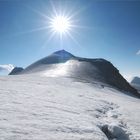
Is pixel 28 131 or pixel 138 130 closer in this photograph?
pixel 28 131

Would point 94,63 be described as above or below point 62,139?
above

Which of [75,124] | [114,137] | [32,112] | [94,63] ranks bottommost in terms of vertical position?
[114,137]

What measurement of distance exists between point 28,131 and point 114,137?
4328 millimetres

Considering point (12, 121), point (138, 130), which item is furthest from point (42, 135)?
point (138, 130)

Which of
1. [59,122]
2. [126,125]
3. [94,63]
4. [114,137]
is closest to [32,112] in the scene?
[59,122]

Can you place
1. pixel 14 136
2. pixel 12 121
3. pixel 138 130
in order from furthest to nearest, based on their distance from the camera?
pixel 138 130, pixel 12 121, pixel 14 136

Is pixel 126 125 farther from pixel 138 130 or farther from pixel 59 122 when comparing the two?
pixel 59 122

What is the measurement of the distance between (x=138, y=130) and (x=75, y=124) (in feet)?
12.8

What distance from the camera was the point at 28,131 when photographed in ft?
23.3

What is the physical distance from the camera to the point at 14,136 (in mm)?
6473

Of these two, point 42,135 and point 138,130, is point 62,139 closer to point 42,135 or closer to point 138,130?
point 42,135

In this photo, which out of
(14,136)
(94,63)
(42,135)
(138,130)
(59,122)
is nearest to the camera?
(14,136)

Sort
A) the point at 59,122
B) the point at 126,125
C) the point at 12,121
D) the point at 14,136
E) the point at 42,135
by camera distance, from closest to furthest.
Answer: the point at 14,136 → the point at 42,135 → the point at 12,121 → the point at 59,122 → the point at 126,125

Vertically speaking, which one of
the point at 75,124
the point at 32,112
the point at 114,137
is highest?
the point at 32,112
